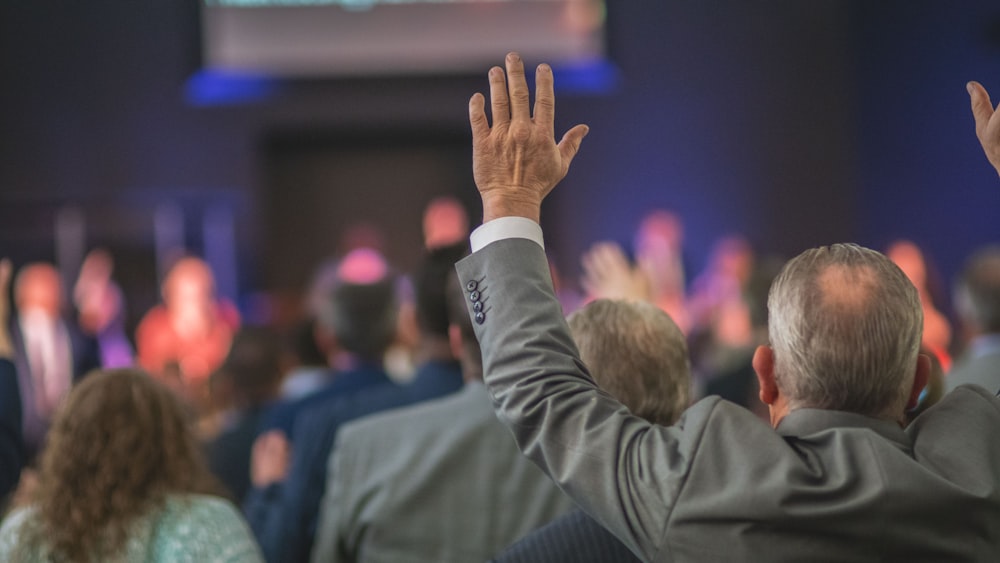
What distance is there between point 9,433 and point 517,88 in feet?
4.53

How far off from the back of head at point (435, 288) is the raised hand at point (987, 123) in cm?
120

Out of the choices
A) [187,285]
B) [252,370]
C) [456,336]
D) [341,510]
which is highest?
[456,336]

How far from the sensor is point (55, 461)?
1908 millimetres

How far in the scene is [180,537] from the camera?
72.8 inches

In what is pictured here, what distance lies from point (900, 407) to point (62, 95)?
9.30 m

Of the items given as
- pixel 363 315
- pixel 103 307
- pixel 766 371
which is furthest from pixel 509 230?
pixel 103 307

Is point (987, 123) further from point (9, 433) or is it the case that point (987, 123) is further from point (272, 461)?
point (9, 433)

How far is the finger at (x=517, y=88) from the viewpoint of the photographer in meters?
1.39

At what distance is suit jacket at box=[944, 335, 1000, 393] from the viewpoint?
9.41 ft

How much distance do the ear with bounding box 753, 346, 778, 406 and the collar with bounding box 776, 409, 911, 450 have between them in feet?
0.26

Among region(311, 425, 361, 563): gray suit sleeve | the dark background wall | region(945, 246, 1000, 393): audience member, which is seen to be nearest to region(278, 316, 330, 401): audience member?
region(311, 425, 361, 563): gray suit sleeve

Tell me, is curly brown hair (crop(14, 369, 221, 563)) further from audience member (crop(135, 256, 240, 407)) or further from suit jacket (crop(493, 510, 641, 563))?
audience member (crop(135, 256, 240, 407))

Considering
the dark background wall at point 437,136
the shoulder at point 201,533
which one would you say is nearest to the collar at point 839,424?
the shoulder at point 201,533

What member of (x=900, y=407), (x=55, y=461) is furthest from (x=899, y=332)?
(x=55, y=461)
